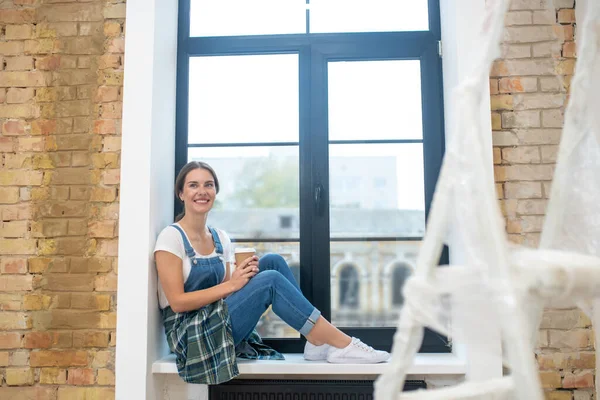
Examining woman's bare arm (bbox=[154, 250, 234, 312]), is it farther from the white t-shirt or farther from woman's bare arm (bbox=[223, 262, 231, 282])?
woman's bare arm (bbox=[223, 262, 231, 282])

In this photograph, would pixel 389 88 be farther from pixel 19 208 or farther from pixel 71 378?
pixel 71 378

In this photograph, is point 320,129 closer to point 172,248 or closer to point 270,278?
point 270,278

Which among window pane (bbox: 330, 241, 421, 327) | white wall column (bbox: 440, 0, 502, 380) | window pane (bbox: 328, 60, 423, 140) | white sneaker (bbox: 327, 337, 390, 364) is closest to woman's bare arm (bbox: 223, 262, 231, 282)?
window pane (bbox: 330, 241, 421, 327)

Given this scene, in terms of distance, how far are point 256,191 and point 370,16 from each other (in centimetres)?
101

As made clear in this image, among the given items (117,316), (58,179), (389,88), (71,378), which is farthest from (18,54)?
(389,88)

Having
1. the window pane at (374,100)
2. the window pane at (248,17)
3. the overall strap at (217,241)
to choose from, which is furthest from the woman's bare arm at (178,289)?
the window pane at (248,17)

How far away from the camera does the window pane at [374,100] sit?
259 centimetres

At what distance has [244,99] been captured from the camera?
2658mm

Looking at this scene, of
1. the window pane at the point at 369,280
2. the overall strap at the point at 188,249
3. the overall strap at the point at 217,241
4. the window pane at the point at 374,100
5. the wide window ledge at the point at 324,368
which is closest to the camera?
the wide window ledge at the point at 324,368

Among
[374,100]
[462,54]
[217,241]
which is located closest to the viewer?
[462,54]

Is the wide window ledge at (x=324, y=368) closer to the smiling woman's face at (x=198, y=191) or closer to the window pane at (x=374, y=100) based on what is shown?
the smiling woman's face at (x=198, y=191)

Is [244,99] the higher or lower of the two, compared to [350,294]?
higher

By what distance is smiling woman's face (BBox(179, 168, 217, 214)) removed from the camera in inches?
89.5

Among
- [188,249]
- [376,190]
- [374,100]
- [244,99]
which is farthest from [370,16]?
[188,249]
